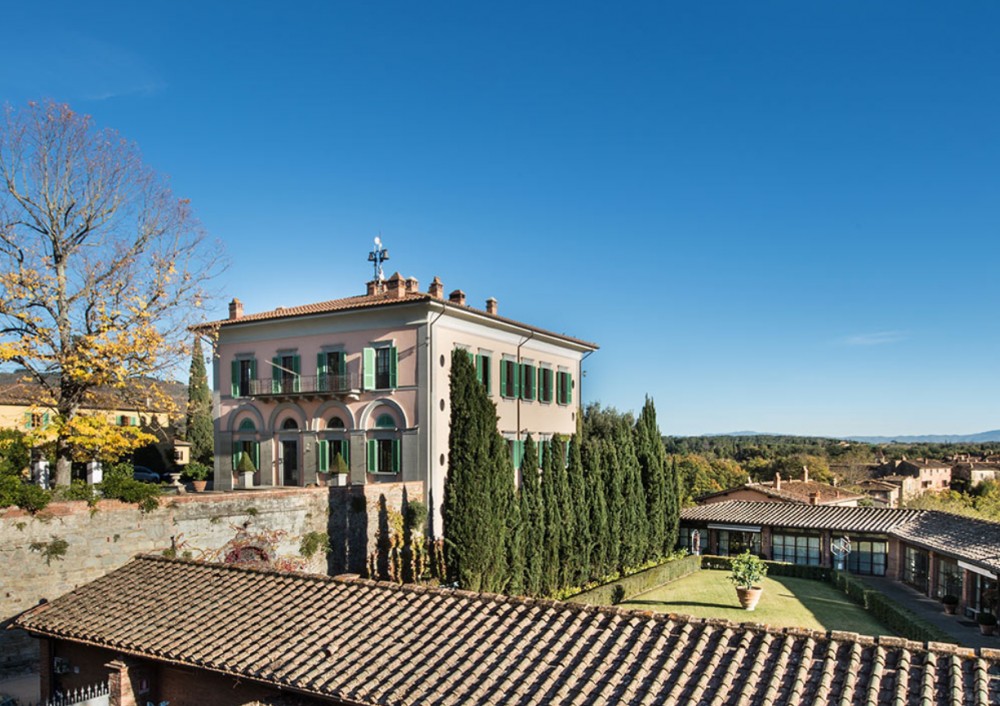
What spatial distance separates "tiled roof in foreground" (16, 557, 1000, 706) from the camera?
263 inches

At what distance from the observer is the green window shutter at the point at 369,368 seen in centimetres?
2642

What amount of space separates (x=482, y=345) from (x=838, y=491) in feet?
98.1

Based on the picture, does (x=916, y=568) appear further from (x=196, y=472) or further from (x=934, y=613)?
(x=196, y=472)

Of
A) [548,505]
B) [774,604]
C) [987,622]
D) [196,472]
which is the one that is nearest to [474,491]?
[548,505]

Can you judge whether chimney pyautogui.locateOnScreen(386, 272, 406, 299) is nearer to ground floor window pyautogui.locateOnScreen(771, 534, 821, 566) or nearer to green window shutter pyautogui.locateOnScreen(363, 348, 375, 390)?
green window shutter pyautogui.locateOnScreen(363, 348, 375, 390)

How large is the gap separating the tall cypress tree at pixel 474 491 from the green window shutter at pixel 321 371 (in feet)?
24.7

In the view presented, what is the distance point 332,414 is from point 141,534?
41.8 ft

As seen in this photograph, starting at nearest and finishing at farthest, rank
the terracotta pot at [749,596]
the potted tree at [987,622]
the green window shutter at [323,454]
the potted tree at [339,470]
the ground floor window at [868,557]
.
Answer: the potted tree at [987,622] < the potted tree at [339,470] < the terracotta pot at [749,596] < the green window shutter at [323,454] < the ground floor window at [868,557]

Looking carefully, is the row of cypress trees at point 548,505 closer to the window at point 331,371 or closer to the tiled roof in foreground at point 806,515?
the tiled roof in foreground at point 806,515

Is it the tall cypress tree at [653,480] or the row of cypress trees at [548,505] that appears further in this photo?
the tall cypress tree at [653,480]

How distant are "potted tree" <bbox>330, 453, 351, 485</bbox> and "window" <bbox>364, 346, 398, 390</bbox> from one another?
2.76 meters

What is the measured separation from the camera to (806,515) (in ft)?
118

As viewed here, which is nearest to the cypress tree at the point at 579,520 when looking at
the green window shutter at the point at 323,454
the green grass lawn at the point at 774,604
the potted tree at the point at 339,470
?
the green grass lawn at the point at 774,604

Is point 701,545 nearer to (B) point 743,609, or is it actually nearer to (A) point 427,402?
(B) point 743,609
